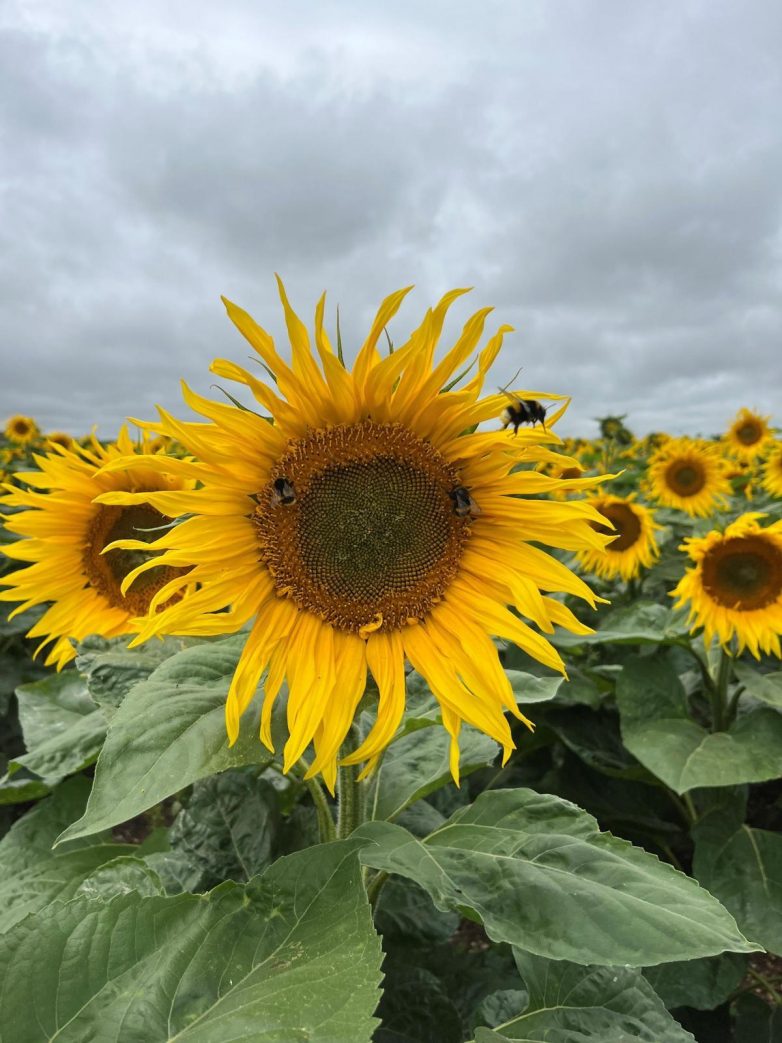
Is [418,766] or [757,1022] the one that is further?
[757,1022]

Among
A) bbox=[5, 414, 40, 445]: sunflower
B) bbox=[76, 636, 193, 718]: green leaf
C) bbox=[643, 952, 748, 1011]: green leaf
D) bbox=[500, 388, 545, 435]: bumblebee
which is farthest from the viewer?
bbox=[5, 414, 40, 445]: sunflower

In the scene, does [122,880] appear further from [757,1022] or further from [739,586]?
[739,586]

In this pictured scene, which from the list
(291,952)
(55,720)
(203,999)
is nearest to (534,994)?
(291,952)

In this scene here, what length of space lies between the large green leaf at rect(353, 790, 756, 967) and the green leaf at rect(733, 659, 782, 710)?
6.17 feet

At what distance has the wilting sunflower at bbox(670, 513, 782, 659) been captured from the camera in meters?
3.74

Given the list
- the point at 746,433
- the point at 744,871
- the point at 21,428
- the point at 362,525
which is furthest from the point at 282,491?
the point at 21,428

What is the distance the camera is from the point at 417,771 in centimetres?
226

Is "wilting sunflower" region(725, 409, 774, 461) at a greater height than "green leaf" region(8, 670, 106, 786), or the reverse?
"wilting sunflower" region(725, 409, 774, 461)

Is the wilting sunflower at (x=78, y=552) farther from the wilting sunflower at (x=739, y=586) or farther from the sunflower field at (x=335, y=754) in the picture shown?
the wilting sunflower at (x=739, y=586)

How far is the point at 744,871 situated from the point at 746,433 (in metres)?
8.30

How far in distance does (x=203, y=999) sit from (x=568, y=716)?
2.77 metres

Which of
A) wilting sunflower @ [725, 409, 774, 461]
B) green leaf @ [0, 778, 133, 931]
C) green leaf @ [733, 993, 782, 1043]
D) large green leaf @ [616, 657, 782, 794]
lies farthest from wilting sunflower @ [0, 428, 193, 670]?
wilting sunflower @ [725, 409, 774, 461]

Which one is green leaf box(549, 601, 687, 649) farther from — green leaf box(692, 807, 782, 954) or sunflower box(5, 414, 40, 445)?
sunflower box(5, 414, 40, 445)

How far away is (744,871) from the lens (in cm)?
311
